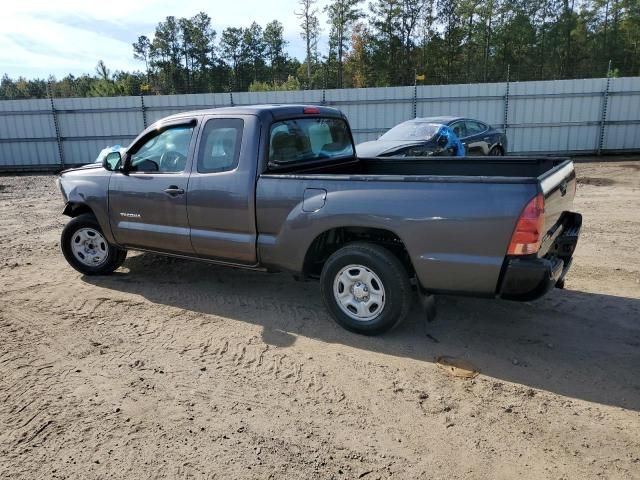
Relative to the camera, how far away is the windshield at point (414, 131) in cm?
1074

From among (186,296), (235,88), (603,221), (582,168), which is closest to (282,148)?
(186,296)

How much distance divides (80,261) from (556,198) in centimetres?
508

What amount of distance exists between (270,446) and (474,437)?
118 cm

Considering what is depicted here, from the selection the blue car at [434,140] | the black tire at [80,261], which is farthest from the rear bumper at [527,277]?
the blue car at [434,140]

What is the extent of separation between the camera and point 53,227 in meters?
8.83

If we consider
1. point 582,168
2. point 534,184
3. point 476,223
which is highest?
point 534,184

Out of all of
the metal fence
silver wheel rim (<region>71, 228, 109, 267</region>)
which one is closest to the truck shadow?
silver wheel rim (<region>71, 228, 109, 267</region>)

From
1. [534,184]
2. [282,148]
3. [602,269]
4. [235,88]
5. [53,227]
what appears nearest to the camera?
[534,184]

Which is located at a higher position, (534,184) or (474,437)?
(534,184)

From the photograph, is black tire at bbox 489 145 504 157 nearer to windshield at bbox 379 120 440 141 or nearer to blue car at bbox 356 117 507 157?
blue car at bbox 356 117 507 157

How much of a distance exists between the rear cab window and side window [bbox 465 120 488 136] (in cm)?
734

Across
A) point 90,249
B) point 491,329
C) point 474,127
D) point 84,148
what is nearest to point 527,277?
point 491,329

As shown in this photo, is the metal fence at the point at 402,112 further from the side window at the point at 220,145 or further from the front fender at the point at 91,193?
the side window at the point at 220,145

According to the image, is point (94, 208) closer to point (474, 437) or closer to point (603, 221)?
point (474, 437)
